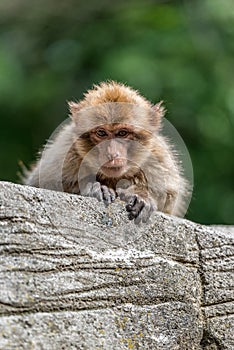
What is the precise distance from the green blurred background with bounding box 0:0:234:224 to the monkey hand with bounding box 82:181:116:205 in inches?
133

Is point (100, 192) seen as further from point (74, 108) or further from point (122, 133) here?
point (74, 108)

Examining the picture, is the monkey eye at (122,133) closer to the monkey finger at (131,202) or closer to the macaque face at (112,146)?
the macaque face at (112,146)

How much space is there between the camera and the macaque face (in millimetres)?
4090

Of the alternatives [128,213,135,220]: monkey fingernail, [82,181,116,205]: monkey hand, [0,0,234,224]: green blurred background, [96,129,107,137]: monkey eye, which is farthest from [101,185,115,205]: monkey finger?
[0,0,234,224]: green blurred background

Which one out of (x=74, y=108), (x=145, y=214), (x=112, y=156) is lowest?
(x=145, y=214)

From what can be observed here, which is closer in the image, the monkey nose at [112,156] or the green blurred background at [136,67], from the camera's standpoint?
the monkey nose at [112,156]

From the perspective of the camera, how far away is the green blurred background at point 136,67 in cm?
759

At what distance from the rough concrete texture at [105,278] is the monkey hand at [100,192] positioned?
60 millimetres

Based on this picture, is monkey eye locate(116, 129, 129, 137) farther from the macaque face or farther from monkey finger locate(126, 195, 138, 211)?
monkey finger locate(126, 195, 138, 211)

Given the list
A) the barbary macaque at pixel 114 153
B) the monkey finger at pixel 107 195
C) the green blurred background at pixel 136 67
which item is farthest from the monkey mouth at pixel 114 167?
the green blurred background at pixel 136 67

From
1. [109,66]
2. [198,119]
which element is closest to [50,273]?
[109,66]

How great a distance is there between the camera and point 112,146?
4141 mm

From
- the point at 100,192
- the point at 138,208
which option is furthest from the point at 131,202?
the point at 100,192

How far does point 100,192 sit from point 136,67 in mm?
3705
